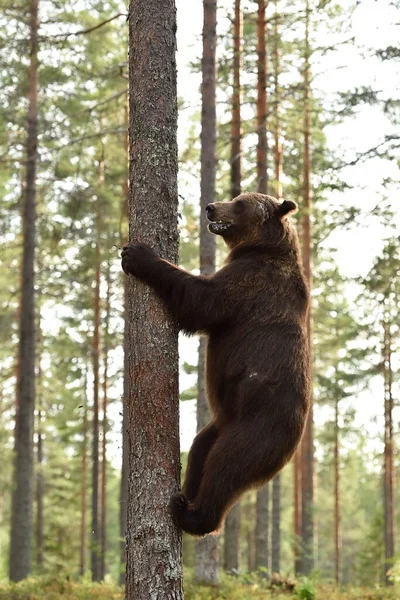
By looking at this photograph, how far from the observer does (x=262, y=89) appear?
1562 centimetres

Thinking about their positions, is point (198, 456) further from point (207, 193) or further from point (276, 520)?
point (276, 520)

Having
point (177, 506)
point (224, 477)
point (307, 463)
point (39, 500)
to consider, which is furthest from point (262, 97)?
point (39, 500)

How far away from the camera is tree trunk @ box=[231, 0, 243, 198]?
13555 millimetres

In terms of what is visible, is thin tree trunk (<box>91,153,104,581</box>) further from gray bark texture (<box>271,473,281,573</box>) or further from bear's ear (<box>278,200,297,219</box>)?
bear's ear (<box>278,200,297,219</box>)

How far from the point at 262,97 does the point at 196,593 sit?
10706 mm

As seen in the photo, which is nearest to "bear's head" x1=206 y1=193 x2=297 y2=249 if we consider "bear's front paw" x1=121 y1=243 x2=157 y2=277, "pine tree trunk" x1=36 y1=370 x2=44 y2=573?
"bear's front paw" x1=121 y1=243 x2=157 y2=277

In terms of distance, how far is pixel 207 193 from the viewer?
38.4 ft

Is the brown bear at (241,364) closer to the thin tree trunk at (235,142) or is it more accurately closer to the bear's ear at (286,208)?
the bear's ear at (286,208)

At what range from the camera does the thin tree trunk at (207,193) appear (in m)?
11.2

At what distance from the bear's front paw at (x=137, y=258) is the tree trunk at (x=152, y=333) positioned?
3.1 inches

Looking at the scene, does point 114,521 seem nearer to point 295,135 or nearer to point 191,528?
point 295,135

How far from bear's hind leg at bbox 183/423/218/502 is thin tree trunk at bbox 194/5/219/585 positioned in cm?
509

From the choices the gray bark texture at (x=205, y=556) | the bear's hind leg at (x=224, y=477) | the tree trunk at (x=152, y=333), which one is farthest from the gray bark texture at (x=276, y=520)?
the tree trunk at (x=152, y=333)

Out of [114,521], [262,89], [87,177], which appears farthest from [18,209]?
[114,521]
